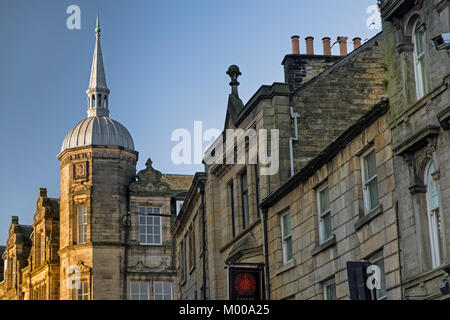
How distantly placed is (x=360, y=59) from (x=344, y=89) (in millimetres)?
1203

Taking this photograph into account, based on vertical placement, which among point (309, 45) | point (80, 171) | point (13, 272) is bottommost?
point (13, 272)

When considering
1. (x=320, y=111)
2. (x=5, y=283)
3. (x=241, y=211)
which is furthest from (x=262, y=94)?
(x=5, y=283)

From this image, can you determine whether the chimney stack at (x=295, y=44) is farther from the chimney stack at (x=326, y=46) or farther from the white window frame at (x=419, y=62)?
the white window frame at (x=419, y=62)

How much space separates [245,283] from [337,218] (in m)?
5.23

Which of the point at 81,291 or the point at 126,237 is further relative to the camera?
the point at 126,237

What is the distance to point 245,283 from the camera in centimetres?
2745

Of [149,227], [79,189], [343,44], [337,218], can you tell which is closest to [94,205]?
[79,189]

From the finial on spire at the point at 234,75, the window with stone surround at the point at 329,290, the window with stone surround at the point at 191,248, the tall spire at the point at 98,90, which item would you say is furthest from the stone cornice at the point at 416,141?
the tall spire at the point at 98,90

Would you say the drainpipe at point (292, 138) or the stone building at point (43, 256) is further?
the stone building at point (43, 256)

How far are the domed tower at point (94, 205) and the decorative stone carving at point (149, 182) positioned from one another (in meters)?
0.57

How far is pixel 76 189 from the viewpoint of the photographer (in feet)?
189

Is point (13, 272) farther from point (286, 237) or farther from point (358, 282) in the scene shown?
point (358, 282)

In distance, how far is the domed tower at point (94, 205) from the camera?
5584cm

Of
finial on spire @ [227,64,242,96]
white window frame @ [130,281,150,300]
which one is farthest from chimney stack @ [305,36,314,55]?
white window frame @ [130,281,150,300]
